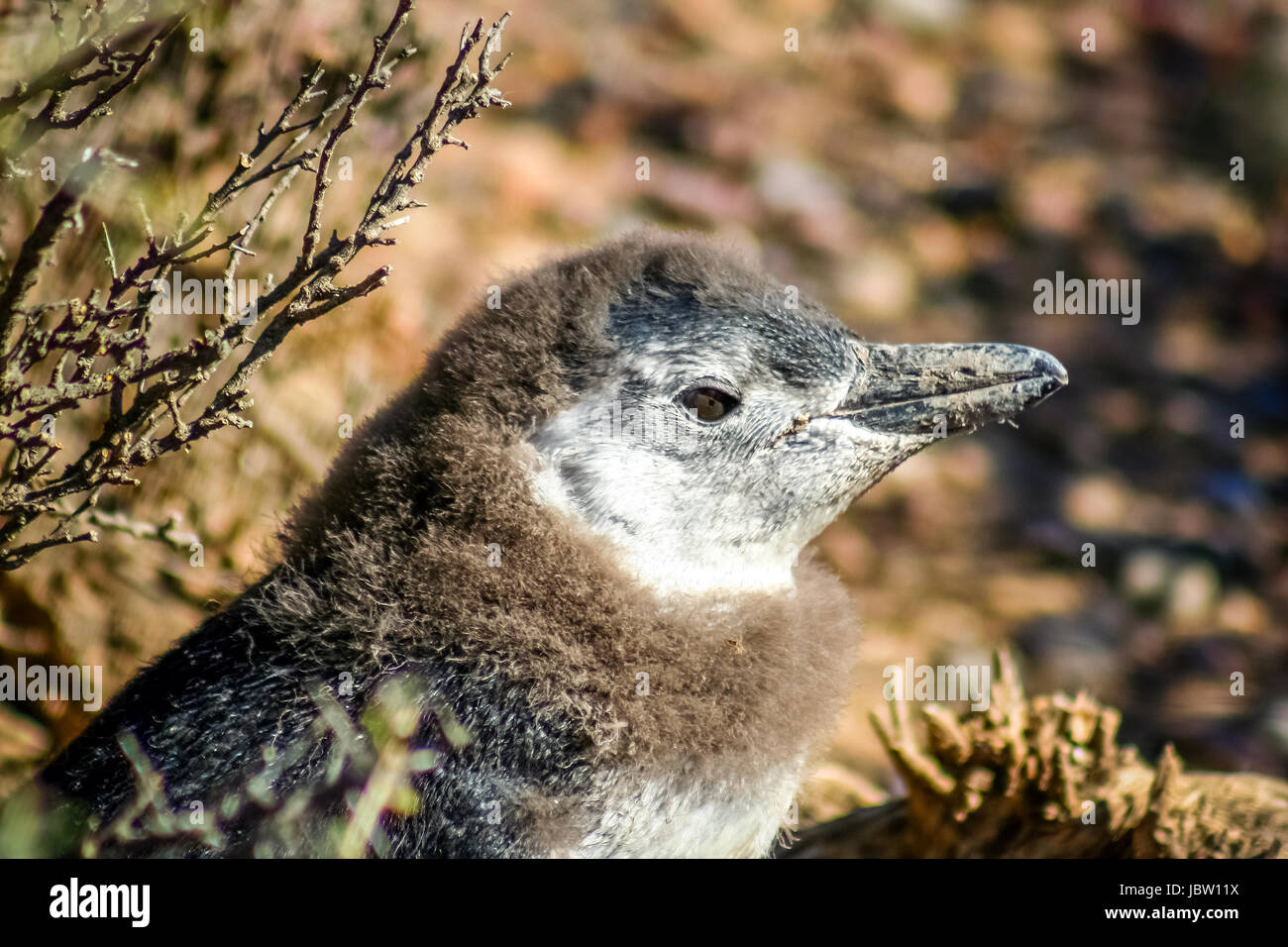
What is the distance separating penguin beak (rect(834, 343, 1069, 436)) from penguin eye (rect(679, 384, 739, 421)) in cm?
23

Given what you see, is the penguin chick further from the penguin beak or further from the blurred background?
the blurred background

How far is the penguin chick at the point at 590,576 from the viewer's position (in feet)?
5.17

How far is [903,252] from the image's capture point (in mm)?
4656

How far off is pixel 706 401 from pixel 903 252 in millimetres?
2977

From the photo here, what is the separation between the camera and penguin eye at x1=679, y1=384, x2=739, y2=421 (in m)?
1.90

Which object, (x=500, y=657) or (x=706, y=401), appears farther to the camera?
(x=706, y=401)

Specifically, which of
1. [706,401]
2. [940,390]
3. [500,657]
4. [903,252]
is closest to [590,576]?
[500,657]

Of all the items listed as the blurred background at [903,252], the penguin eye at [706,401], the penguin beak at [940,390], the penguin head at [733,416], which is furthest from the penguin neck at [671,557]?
the blurred background at [903,252]

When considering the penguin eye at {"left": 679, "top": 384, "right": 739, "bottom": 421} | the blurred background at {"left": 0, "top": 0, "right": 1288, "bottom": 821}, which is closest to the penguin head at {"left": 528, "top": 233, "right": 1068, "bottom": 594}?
the penguin eye at {"left": 679, "top": 384, "right": 739, "bottom": 421}

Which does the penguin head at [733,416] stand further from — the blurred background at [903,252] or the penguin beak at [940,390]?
the blurred background at [903,252]

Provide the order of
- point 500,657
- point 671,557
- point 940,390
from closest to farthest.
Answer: point 500,657 → point 671,557 → point 940,390

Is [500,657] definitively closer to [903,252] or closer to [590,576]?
[590,576]

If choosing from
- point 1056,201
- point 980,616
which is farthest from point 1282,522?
point 1056,201
